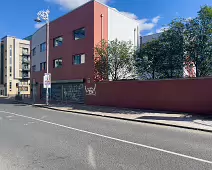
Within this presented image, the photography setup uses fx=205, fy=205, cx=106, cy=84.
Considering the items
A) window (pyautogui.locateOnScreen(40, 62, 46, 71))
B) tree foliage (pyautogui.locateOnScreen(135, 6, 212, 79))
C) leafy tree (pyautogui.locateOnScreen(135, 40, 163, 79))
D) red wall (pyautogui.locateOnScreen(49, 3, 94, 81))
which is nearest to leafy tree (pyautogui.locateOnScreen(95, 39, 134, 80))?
red wall (pyautogui.locateOnScreen(49, 3, 94, 81))

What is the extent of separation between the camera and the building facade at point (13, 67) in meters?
66.8

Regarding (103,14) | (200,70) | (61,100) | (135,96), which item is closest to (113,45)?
(103,14)

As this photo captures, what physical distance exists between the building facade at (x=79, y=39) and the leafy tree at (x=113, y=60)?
116 centimetres

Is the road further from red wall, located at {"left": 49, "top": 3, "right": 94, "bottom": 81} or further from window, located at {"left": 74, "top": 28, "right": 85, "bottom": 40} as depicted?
window, located at {"left": 74, "top": 28, "right": 85, "bottom": 40}

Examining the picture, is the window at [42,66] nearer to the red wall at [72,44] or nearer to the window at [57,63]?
the red wall at [72,44]

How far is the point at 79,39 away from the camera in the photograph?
23.2 meters

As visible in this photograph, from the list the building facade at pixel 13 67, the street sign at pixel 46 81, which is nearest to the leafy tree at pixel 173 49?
the street sign at pixel 46 81

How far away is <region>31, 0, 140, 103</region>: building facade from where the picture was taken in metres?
22.0

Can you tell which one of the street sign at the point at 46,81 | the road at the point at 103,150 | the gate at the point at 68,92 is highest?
the street sign at the point at 46,81

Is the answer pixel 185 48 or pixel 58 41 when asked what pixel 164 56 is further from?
pixel 58 41

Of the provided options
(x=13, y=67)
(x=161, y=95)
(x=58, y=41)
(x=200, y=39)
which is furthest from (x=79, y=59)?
(x=13, y=67)

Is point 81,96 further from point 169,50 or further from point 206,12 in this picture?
point 206,12

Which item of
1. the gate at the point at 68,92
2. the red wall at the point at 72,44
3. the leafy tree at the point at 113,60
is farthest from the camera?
the gate at the point at 68,92

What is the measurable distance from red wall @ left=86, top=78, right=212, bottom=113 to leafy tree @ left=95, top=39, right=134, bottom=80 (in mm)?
1784
